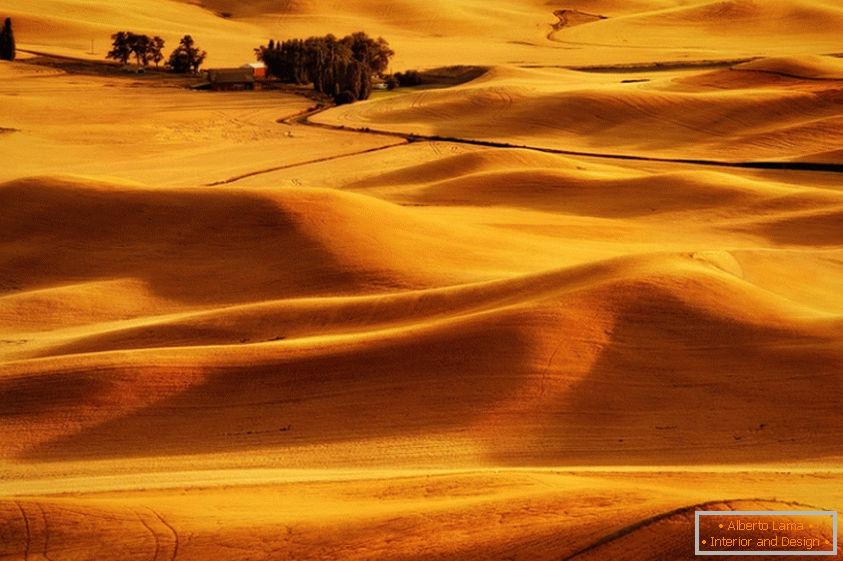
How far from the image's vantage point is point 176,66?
68938 mm

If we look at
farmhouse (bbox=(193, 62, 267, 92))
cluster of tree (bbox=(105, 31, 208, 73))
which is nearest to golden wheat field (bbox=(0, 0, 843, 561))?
farmhouse (bbox=(193, 62, 267, 92))

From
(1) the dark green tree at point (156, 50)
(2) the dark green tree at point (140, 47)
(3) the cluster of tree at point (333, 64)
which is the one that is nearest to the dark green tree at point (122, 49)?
(2) the dark green tree at point (140, 47)

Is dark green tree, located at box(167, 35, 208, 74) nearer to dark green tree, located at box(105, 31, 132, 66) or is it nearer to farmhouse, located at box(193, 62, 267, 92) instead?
dark green tree, located at box(105, 31, 132, 66)

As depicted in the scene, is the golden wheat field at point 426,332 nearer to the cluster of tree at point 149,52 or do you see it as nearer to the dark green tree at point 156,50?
the cluster of tree at point 149,52

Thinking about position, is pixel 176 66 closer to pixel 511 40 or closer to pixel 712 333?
pixel 511 40

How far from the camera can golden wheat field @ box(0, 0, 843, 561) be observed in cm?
1264

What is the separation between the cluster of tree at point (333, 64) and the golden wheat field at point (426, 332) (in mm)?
6752

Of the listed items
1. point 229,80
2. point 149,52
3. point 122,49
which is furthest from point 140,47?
point 229,80

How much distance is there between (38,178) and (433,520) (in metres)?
23.1

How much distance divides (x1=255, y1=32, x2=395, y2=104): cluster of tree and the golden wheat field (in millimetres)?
6752

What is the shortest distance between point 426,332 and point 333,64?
41212 millimetres

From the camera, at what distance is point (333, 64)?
58.9 m

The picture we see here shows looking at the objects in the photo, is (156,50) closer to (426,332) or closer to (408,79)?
(408,79)

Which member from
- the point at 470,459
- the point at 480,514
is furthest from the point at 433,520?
the point at 470,459
